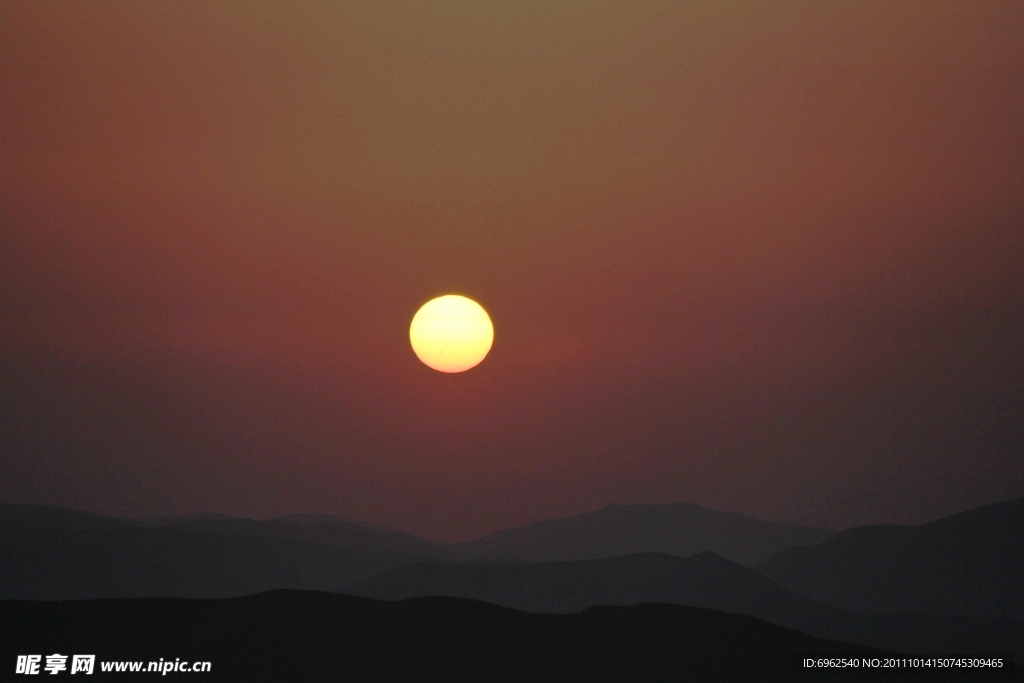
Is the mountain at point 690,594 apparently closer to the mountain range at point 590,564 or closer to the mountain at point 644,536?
the mountain range at point 590,564

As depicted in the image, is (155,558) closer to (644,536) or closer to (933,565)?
(644,536)

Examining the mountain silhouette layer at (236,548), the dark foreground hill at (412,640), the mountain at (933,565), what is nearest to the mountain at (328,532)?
the mountain silhouette layer at (236,548)

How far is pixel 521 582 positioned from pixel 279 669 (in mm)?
15764

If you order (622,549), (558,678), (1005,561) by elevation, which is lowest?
(558,678)

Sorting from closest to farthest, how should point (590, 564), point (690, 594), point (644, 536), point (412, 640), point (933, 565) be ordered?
point (412, 640) → point (690, 594) → point (590, 564) → point (933, 565) → point (644, 536)

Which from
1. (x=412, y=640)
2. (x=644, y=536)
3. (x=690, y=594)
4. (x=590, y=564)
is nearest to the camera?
(x=412, y=640)

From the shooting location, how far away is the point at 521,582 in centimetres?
3744

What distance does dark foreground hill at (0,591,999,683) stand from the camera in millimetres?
23172

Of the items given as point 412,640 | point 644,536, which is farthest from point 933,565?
point 412,640

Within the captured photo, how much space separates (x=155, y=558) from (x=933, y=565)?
3428cm

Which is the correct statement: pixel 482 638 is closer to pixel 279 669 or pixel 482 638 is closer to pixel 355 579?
pixel 279 669

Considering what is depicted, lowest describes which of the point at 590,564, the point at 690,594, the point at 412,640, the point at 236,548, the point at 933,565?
the point at 412,640

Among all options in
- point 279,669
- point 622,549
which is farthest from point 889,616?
point 279,669

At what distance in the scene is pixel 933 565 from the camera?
4041cm
